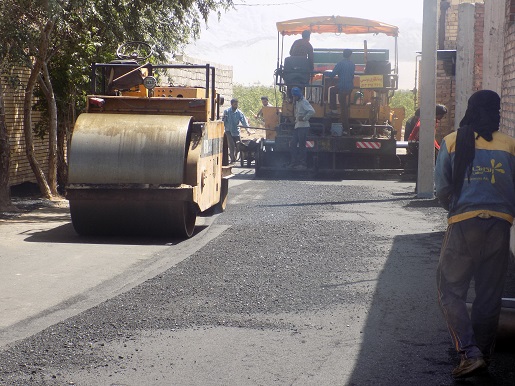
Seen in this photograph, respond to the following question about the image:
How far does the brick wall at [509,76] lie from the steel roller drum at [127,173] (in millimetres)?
3773

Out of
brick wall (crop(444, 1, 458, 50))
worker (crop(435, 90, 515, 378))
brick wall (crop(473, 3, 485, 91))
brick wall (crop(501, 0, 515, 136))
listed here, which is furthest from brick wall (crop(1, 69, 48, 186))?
brick wall (crop(444, 1, 458, 50))

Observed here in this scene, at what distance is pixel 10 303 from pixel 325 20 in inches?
638

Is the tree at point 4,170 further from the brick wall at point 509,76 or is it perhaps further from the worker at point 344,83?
the worker at point 344,83

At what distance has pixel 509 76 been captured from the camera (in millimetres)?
10805

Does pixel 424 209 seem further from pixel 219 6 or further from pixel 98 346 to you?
pixel 98 346

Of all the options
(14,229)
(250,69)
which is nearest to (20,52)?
(14,229)

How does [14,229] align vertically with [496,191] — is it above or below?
below

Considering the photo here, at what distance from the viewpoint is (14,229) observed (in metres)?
12.5

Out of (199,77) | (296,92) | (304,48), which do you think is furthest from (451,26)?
(296,92)

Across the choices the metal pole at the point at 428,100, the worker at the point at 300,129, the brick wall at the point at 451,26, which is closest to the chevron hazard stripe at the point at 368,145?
the worker at the point at 300,129

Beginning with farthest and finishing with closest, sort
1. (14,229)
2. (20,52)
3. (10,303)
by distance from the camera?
1. (20,52)
2. (14,229)
3. (10,303)

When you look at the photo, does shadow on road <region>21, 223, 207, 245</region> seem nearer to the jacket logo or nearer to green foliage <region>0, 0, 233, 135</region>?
green foliage <region>0, 0, 233, 135</region>

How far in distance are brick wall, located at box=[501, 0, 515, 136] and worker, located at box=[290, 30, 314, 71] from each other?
10181 millimetres

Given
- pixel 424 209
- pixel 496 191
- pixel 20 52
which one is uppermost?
pixel 20 52
